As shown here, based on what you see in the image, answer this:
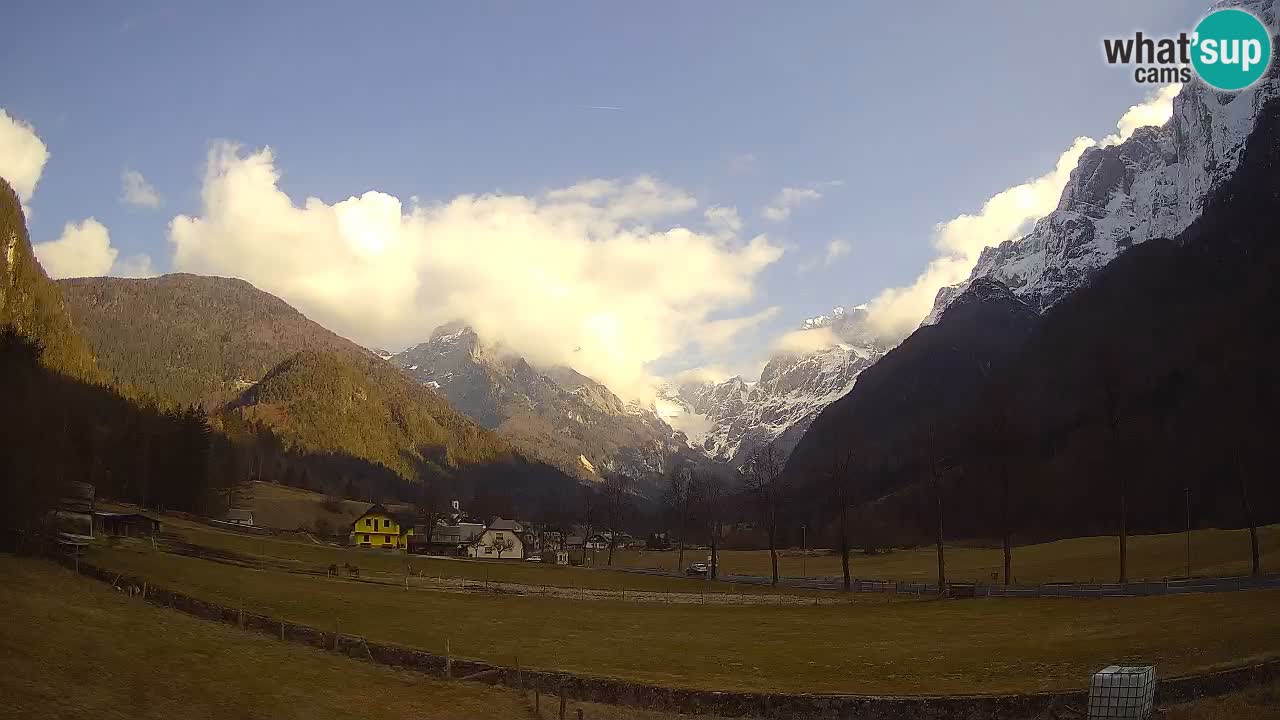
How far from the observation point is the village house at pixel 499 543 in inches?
Answer: 6767

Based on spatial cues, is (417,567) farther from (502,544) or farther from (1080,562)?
(1080,562)

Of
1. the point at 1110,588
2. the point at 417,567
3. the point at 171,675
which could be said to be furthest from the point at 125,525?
the point at 1110,588

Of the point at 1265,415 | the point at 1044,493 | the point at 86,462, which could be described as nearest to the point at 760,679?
the point at 86,462

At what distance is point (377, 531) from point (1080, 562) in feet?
427

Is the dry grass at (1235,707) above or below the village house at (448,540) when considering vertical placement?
above

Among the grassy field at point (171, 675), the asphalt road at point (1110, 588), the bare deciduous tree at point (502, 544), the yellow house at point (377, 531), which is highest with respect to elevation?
the grassy field at point (171, 675)

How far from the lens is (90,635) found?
35469mm

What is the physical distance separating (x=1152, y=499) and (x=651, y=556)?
107895mm

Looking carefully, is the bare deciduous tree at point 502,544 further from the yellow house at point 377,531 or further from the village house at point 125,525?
the village house at point 125,525

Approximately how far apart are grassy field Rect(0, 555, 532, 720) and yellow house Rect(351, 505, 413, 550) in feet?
421

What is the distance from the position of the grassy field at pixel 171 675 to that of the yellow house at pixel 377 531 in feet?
421

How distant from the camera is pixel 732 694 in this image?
112ft

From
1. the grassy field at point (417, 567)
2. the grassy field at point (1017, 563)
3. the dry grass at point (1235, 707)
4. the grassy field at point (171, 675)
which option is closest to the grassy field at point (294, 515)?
the grassy field at point (1017, 563)

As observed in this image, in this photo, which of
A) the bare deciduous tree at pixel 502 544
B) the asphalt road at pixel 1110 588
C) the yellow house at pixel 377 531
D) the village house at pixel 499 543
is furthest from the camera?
the bare deciduous tree at pixel 502 544
